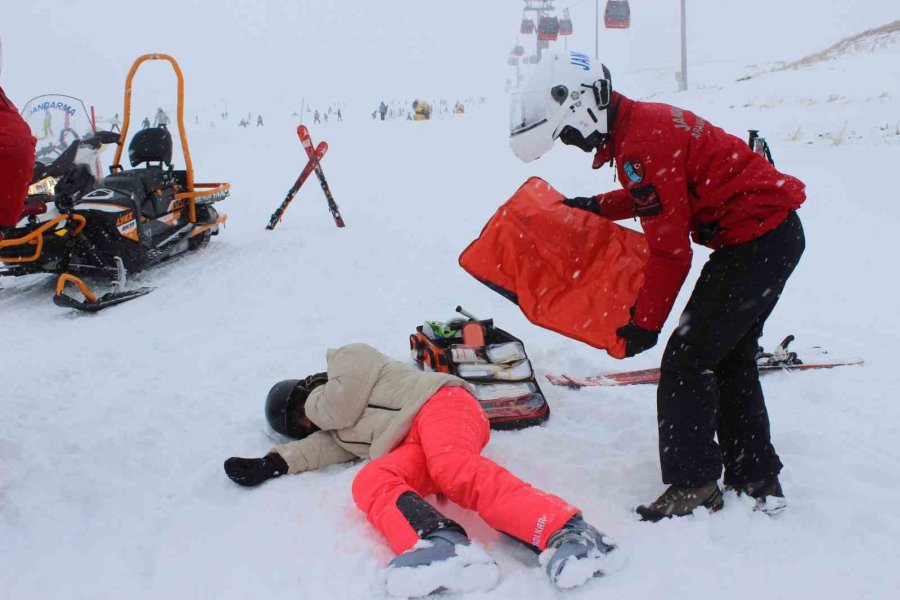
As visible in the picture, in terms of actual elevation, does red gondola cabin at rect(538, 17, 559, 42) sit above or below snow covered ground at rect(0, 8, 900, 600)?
above

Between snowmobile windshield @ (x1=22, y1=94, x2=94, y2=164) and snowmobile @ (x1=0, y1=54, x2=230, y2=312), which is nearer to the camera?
snowmobile @ (x1=0, y1=54, x2=230, y2=312)

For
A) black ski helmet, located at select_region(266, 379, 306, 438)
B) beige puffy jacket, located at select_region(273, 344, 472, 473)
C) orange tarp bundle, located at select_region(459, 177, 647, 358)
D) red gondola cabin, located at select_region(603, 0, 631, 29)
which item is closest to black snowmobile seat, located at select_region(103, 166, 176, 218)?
black ski helmet, located at select_region(266, 379, 306, 438)

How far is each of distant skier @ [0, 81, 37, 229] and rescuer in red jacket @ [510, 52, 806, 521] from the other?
6.40 ft

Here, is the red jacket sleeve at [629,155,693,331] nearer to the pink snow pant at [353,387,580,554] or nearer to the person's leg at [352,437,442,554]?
the pink snow pant at [353,387,580,554]

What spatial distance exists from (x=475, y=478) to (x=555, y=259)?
4.16 feet

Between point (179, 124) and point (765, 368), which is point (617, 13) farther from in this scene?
point (765, 368)

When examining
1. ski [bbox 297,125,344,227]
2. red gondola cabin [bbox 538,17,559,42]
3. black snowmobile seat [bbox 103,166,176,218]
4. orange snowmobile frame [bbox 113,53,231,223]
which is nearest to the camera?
black snowmobile seat [bbox 103,166,176,218]

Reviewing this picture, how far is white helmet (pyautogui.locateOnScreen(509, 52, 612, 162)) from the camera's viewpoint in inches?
106

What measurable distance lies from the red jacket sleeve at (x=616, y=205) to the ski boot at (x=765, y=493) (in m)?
1.22

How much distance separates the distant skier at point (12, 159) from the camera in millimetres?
2664

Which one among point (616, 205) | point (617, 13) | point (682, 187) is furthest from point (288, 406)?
point (617, 13)

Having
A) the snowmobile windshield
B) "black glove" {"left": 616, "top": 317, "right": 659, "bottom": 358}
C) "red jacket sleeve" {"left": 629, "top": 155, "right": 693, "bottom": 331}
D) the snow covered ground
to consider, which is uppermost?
the snowmobile windshield

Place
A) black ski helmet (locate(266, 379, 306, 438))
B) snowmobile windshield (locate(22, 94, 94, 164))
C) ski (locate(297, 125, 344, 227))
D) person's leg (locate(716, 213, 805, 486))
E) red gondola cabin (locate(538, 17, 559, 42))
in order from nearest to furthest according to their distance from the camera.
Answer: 1. person's leg (locate(716, 213, 805, 486))
2. black ski helmet (locate(266, 379, 306, 438))
3. snowmobile windshield (locate(22, 94, 94, 164))
4. ski (locate(297, 125, 344, 227))
5. red gondola cabin (locate(538, 17, 559, 42))

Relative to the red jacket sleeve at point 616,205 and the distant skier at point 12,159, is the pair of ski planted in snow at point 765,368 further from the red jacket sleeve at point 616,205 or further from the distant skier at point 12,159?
the distant skier at point 12,159
